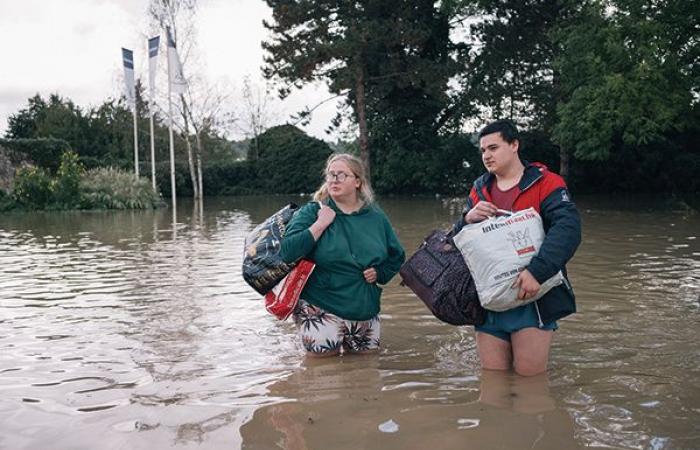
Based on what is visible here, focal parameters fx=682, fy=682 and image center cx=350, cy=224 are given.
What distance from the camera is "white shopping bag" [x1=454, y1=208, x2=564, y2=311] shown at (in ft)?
12.8

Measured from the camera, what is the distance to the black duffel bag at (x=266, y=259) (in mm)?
4711

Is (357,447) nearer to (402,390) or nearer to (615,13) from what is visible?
(402,390)

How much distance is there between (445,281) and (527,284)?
0.58m

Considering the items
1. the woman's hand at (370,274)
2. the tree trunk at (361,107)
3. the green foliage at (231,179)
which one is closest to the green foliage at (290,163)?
the green foliage at (231,179)

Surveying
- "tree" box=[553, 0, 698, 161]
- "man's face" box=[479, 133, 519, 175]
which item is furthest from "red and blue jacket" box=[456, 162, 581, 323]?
"tree" box=[553, 0, 698, 161]

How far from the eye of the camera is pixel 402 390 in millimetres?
4336

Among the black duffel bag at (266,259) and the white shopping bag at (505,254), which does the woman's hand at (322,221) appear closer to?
the black duffel bag at (266,259)

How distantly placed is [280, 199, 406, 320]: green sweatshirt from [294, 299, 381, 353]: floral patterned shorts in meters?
0.06

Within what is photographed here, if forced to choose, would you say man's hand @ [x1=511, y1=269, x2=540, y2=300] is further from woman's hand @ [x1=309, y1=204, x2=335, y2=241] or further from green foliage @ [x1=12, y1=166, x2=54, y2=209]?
green foliage @ [x1=12, y1=166, x2=54, y2=209]

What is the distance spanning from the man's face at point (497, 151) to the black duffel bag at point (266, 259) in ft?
4.96

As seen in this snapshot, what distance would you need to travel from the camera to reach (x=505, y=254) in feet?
12.8

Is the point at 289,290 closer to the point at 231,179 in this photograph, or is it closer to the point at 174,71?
the point at 174,71

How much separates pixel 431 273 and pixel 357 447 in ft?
4.34

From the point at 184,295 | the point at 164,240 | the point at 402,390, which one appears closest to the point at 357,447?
the point at 402,390
